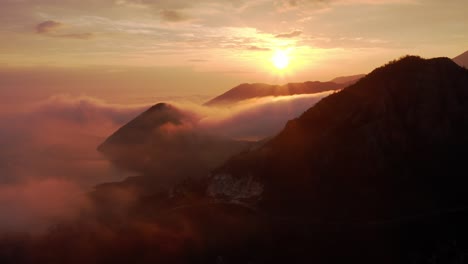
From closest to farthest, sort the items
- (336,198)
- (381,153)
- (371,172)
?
1. (336,198)
2. (371,172)
3. (381,153)

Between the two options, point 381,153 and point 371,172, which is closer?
point 371,172

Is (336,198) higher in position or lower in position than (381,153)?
lower

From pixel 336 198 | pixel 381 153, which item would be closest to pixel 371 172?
pixel 381 153

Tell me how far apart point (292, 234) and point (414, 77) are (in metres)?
57.2

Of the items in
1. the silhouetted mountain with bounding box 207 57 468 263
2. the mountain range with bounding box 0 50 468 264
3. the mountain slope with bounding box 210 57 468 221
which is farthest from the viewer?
the mountain slope with bounding box 210 57 468 221

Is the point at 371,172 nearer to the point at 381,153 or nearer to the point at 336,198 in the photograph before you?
the point at 381,153

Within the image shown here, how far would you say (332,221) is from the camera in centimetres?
11600

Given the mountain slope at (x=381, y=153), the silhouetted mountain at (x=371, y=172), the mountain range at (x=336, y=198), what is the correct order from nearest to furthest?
the mountain range at (x=336, y=198), the silhouetted mountain at (x=371, y=172), the mountain slope at (x=381, y=153)

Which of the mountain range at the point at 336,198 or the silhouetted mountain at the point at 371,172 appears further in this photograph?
the silhouetted mountain at the point at 371,172

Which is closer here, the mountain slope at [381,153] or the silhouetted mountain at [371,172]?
the silhouetted mountain at [371,172]

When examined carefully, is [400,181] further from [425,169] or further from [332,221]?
[332,221]

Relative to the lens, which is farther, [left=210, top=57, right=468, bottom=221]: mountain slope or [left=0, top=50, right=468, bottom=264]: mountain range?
[left=210, top=57, right=468, bottom=221]: mountain slope

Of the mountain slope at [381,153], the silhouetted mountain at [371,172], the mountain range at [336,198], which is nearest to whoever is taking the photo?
the mountain range at [336,198]

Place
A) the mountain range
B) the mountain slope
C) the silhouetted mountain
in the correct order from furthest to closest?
the mountain slope, the silhouetted mountain, the mountain range
